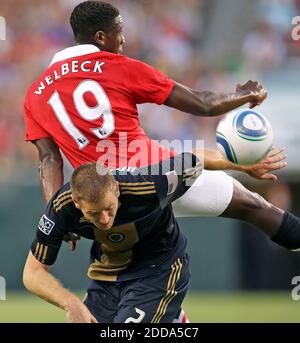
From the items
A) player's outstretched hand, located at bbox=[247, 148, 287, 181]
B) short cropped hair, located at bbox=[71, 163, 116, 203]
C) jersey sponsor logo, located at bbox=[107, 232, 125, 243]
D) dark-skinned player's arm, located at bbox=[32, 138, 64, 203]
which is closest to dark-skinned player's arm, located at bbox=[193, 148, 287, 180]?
player's outstretched hand, located at bbox=[247, 148, 287, 181]

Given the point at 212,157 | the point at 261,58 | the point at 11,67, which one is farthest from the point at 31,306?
the point at 212,157

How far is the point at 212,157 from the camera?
23.7 feet

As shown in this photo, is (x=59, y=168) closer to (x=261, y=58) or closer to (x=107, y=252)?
(x=107, y=252)

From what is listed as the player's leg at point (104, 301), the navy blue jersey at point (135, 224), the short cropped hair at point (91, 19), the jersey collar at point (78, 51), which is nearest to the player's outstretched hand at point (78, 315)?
the navy blue jersey at point (135, 224)

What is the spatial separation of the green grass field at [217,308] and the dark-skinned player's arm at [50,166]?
12.8 ft

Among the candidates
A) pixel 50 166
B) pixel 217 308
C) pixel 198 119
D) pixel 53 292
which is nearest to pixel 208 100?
pixel 50 166

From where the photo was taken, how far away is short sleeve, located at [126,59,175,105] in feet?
23.6

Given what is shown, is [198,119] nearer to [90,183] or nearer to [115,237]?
[115,237]

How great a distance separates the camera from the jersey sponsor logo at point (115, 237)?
277 inches

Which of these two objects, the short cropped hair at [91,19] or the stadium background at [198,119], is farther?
the stadium background at [198,119]

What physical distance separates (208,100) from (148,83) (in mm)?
443

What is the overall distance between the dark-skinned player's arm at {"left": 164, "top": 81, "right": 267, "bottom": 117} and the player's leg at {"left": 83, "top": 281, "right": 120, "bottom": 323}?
1426 mm

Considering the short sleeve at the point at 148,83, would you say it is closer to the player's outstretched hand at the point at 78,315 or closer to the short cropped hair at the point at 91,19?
the short cropped hair at the point at 91,19

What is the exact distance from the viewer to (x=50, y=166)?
24.4 feet
